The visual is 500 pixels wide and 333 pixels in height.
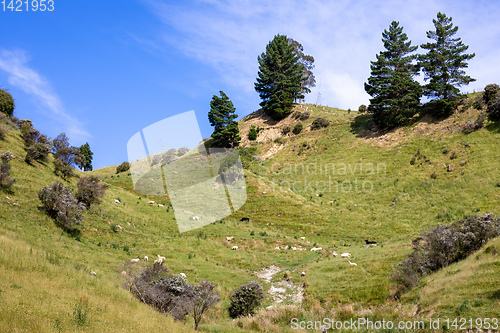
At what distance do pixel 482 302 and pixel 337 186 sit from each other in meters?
40.2

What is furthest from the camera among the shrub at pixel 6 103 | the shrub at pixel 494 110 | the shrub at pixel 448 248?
the shrub at pixel 494 110

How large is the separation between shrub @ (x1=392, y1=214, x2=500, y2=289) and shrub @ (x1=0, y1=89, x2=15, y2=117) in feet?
149

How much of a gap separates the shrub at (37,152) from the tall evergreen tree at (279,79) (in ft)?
196

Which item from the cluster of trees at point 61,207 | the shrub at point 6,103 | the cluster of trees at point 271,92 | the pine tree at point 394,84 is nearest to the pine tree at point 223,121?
the cluster of trees at point 271,92

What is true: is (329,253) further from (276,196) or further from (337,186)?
(337,186)

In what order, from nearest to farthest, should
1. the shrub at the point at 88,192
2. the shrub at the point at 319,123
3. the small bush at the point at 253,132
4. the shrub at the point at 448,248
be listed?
the shrub at the point at 448,248 → the shrub at the point at 88,192 → the shrub at the point at 319,123 → the small bush at the point at 253,132

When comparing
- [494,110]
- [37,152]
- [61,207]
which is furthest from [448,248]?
[494,110]

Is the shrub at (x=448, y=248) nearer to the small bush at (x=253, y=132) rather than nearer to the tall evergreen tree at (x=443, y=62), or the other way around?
the tall evergreen tree at (x=443, y=62)

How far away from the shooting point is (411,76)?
6081cm

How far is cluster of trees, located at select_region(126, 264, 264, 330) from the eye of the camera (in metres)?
14.5

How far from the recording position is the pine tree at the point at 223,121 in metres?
76.5

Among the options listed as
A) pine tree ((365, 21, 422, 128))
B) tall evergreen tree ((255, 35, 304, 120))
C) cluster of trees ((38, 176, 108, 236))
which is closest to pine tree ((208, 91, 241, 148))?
tall evergreen tree ((255, 35, 304, 120))

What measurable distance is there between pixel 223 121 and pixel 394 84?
40137mm

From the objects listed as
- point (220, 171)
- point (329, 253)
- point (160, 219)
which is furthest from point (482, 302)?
point (220, 171)
